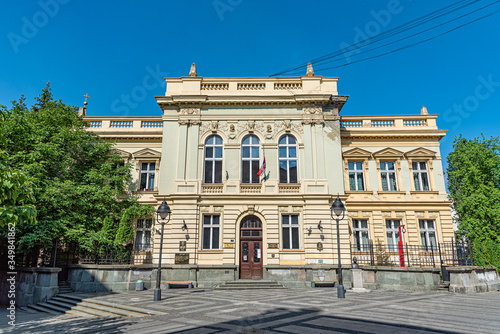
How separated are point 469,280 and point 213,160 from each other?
52.4ft

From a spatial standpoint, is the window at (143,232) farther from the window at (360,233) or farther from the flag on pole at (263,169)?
the window at (360,233)

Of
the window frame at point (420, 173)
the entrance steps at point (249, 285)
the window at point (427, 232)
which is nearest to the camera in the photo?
the entrance steps at point (249, 285)

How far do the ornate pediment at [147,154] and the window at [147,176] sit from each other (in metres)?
0.59

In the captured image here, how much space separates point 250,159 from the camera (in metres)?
22.4

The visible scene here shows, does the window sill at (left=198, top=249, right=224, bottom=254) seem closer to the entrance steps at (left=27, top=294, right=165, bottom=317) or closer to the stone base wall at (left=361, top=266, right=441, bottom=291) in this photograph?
the entrance steps at (left=27, top=294, right=165, bottom=317)

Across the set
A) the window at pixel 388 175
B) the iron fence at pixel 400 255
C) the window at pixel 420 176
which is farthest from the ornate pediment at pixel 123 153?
the window at pixel 420 176

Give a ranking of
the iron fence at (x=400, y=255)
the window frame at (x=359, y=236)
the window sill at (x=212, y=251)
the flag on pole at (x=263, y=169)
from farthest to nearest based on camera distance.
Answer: the window frame at (x=359, y=236) < the flag on pole at (x=263, y=169) < the iron fence at (x=400, y=255) < the window sill at (x=212, y=251)

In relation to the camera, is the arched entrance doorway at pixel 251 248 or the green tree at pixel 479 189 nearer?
the arched entrance doorway at pixel 251 248

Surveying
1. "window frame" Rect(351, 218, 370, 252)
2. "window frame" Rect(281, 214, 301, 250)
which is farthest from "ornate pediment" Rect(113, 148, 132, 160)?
"window frame" Rect(351, 218, 370, 252)

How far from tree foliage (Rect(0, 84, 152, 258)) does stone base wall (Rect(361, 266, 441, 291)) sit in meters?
15.5

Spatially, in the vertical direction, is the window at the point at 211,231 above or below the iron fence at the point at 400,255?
above

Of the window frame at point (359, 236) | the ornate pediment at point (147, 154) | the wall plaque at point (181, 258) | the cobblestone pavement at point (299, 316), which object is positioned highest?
the ornate pediment at point (147, 154)

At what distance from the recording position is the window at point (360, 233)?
23.1 metres

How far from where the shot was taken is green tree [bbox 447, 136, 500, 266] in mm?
25094
